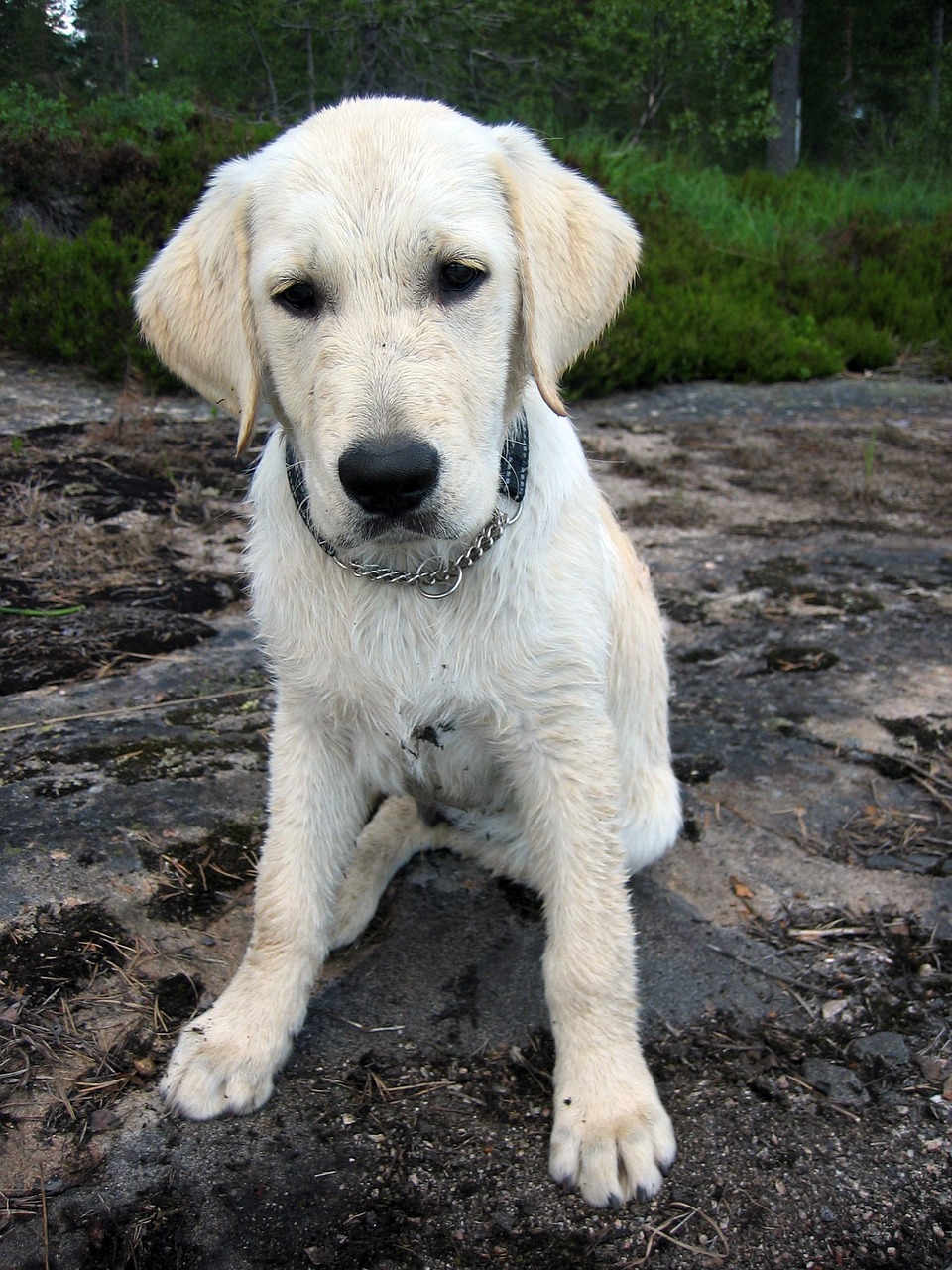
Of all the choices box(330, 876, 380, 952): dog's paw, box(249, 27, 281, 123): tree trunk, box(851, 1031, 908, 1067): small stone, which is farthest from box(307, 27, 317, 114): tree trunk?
box(851, 1031, 908, 1067): small stone

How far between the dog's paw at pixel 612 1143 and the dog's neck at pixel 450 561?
114 cm

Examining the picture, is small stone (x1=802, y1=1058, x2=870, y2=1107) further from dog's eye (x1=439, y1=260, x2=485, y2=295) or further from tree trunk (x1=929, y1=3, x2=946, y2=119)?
tree trunk (x1=929, y1=3, x2=946, y2=119)

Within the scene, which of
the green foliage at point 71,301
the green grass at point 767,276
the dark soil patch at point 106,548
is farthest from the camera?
the green grass at point 767,276

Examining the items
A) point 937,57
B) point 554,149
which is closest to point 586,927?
point 554,149

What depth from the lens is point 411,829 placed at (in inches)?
119

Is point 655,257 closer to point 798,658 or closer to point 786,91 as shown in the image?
point 798,658

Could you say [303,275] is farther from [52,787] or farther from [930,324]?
[930,324]

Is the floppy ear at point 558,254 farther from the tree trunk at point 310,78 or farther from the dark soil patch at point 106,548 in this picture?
the tree trunk at point 310,78

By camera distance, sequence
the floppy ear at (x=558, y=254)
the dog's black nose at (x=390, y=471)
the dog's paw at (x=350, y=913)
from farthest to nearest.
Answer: the dog's paw at (x=350, y=913), the floppy ear at (x=558, y=254), the dog's black nose at (x=390, y=471)

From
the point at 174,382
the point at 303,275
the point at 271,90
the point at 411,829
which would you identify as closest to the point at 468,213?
the point at 303,275

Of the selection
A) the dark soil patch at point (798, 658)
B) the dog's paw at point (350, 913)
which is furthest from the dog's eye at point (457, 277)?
the dark soil patch at point (798, 658)

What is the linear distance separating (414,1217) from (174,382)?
6.29 meters

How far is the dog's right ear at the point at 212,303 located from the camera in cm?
236

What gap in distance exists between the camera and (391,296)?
211 cm
